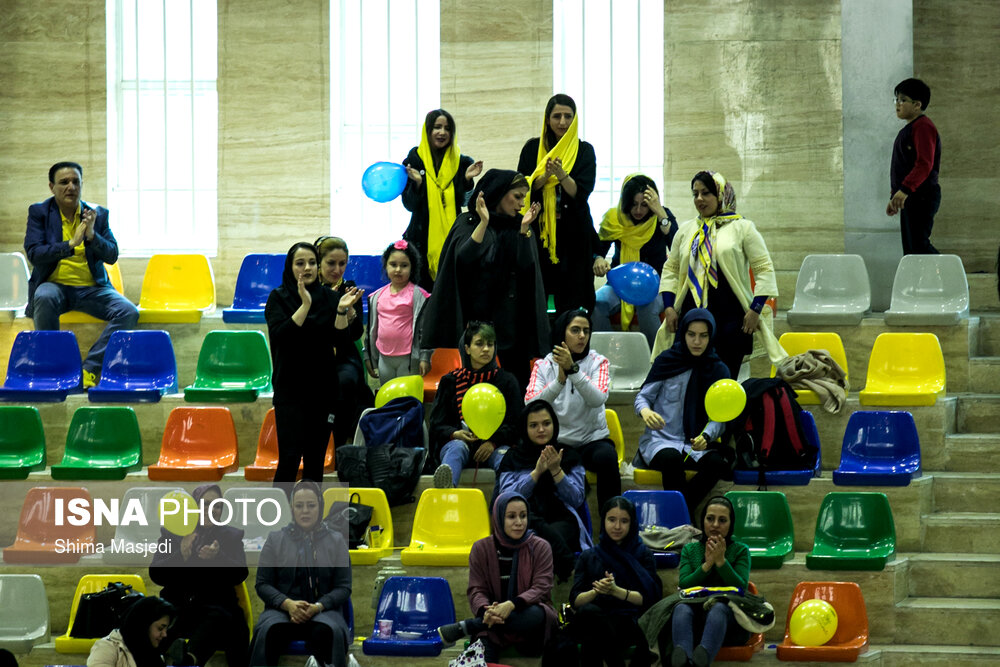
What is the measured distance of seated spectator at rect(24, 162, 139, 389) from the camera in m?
9.32

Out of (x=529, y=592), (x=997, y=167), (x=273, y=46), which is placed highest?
(x=273, y=46)

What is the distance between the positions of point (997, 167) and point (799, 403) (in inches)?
146

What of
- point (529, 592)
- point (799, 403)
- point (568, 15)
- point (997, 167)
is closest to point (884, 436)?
point (799, 403)

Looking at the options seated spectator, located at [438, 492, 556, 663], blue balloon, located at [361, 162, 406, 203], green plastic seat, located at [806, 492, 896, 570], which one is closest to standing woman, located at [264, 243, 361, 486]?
seated spectator, located at [438, 492, 556, 663]

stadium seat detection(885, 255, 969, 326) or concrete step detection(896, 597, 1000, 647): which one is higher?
stadium seat detection(885, 255, 969, 326)

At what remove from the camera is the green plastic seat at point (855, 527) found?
7594 mm

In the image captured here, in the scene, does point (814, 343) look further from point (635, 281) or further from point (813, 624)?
point (813, 624)

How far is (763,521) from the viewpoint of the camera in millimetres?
7664

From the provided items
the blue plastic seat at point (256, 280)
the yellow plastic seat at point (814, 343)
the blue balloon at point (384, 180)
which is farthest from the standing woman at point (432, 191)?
the yellow plastic seat at point (814, 343)

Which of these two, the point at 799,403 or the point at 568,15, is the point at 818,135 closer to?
the point at 568,15

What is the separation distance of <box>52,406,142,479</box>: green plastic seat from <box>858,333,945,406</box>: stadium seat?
165 inches

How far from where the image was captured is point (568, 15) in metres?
11.5

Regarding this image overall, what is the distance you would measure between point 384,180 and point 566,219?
114 cm

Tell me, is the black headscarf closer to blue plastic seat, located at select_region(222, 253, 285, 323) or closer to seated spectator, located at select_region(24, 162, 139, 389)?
blue plastic seat, located at select_region(222, 253, 285, 323)
